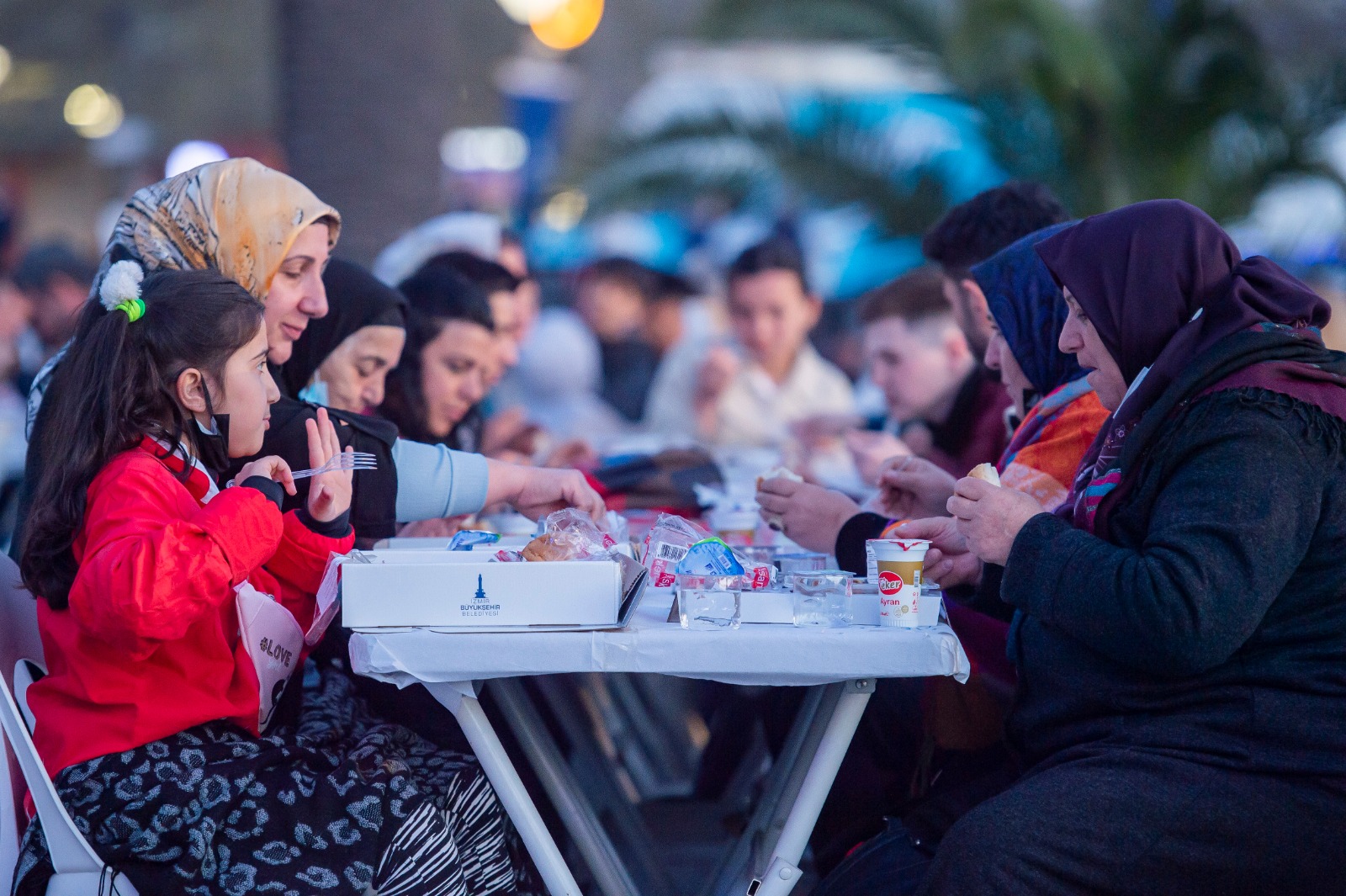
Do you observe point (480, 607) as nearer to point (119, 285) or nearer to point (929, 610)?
point (929, 610)

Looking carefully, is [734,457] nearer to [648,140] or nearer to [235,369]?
[235,369]

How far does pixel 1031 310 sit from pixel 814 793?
1093 millimetres

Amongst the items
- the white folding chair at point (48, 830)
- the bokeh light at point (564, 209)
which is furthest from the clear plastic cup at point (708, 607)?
the bokeh light at point (564, 209)

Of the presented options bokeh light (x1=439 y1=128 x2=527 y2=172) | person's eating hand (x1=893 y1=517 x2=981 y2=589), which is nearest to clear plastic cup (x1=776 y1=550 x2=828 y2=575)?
person's eating hand (x1=893 y1=517 x2=981 y2=589)

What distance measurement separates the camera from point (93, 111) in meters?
21.0

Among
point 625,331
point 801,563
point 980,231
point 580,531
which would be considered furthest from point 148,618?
point 625,331

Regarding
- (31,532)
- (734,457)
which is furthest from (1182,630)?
(734,457)

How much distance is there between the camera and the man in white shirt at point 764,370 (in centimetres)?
585

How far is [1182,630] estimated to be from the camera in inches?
73.2

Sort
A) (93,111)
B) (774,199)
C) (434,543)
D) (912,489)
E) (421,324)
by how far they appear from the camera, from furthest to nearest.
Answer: (93,111) < (774,199) < (421,324) < (912,489) < (434,543)

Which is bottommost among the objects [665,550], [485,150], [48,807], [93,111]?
[93,111]

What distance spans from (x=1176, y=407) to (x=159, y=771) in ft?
5.50

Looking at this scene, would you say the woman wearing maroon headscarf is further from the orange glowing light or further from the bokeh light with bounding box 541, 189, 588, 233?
the orange glowing light

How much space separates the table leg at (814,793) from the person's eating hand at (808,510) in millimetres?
651
